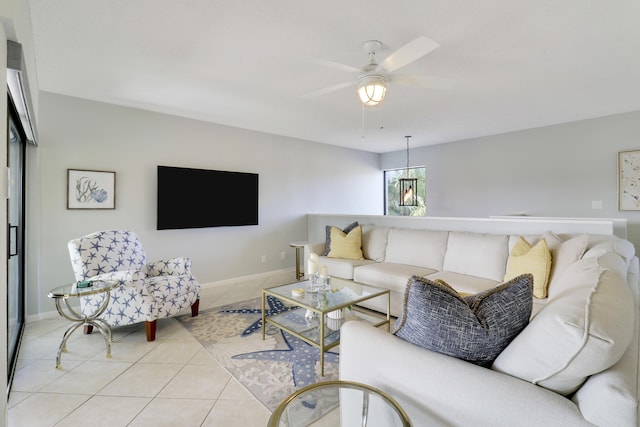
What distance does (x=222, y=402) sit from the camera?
6.27 ft

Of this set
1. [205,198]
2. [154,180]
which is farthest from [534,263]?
[154,180]

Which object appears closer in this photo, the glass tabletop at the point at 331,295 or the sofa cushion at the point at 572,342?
the sofa cushion at the point at 572,342

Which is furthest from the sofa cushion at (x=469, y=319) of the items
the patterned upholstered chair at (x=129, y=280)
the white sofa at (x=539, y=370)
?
the patterned upholstered chair at (x=129, y=280)

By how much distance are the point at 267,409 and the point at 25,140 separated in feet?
11.0

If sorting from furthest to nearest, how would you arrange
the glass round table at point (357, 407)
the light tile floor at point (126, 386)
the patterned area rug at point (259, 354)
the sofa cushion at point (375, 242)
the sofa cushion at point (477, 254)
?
the sofa cushion at point (375, 242) → the sofa cushion at point (477, 254) → the patterned area rug at point (259, 354) → the light tile floor at point (126, 386) → the glass round table at point (357, 407)

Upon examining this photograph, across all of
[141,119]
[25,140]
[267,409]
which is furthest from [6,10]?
[141,119]

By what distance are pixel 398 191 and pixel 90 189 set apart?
5.53 m

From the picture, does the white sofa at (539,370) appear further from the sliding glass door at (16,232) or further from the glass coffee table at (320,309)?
the sliding glass door at (16,232)

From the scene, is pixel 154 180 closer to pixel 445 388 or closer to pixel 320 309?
pixel 320 309

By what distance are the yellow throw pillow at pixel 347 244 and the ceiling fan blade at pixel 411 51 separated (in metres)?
2.30

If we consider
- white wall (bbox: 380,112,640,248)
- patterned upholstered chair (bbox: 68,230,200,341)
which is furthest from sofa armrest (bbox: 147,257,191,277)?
white wall (bbox: 380,112,640,248)

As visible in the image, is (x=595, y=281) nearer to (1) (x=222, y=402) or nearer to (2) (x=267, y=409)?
(2) (x=267, y=409)

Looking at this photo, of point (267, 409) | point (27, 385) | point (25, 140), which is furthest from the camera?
point (25, 140)

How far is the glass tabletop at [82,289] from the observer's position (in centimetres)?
228
